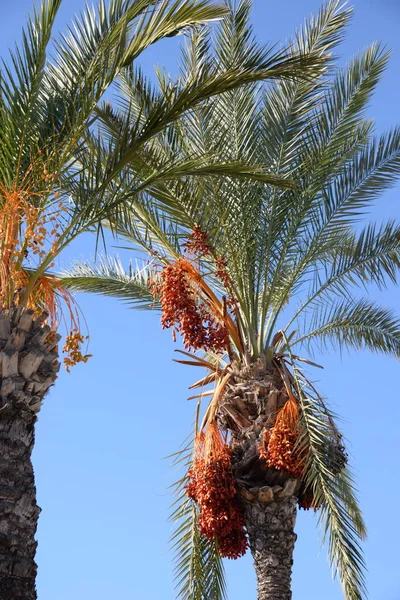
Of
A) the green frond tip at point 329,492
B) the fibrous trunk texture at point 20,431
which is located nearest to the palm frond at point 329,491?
the green frond tip at point 329,492

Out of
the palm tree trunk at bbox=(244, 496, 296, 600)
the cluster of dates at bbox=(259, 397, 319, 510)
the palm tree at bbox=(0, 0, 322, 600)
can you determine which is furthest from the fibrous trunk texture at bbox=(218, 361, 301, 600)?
the palm tree at bbox=(0, 0, 322, 600)

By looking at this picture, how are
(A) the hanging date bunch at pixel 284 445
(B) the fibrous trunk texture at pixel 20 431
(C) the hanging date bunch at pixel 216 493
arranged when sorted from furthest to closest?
(C) the hanging date bunch at pixel 216 493
(A) the hanging date bunch at pixel 284 445
(B) the fibrous trunk texture at pixel 20 431

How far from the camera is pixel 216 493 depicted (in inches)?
438

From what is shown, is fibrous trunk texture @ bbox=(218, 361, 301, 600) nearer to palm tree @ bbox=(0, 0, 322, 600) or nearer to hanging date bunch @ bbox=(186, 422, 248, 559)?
hanging date bunch @ bbox=(186, 422, 248, 559)

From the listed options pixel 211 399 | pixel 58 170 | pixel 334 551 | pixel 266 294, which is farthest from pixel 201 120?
pixel 334 551

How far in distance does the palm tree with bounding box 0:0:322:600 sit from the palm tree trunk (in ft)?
11.9

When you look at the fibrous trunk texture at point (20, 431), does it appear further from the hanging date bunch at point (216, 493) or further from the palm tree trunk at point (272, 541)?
the palm tree trunk at point (272, 541)

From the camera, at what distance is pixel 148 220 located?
40.8ft

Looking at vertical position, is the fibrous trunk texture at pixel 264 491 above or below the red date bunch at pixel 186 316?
below

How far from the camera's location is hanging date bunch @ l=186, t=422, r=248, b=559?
11164 mm

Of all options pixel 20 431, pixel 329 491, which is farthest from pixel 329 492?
Result: pixel 20 431

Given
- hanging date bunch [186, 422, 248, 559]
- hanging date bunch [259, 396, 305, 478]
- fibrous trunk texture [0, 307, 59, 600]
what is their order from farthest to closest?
hanging date bunch [186, 422, 248, 559] → hanging date bunch [259, 396, 305, 478] → fibrous trunk texture [0, 307, 59, 600]

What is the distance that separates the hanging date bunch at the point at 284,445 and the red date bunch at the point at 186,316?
47.0 inches

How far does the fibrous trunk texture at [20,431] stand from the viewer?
23.9ft
